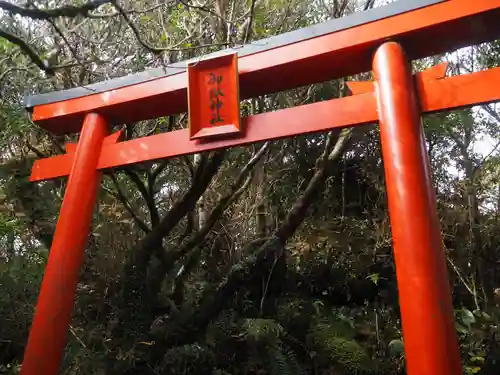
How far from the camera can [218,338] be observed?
4.43 meters

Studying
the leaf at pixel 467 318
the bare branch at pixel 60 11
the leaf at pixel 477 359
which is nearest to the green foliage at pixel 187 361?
the leaf at pixel 477 359

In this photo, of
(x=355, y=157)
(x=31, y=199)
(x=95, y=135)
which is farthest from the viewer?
(x=355, y=157)

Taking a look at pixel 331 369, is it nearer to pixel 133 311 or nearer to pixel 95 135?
pixel 133 311

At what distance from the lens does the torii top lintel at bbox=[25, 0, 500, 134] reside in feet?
9.27

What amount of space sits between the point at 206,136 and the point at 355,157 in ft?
13.9

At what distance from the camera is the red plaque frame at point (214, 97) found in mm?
3271

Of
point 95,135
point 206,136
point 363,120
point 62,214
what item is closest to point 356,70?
point 363,120

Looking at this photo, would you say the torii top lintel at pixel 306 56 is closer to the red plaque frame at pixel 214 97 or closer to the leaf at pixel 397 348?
the red plaque frame at pixel 214 97

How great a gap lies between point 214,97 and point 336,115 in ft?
3.22

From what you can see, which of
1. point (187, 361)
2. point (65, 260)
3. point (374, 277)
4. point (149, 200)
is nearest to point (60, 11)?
point (65, 260)

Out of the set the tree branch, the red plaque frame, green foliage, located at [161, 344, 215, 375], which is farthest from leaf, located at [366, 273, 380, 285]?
the red plaque frame

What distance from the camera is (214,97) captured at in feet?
11.1

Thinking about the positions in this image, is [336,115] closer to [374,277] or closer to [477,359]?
[374,277]

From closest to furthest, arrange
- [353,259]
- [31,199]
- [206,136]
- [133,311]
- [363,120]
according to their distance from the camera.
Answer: [363,120] < [206,136] < [133,311] < [31,199] < [353,259]
